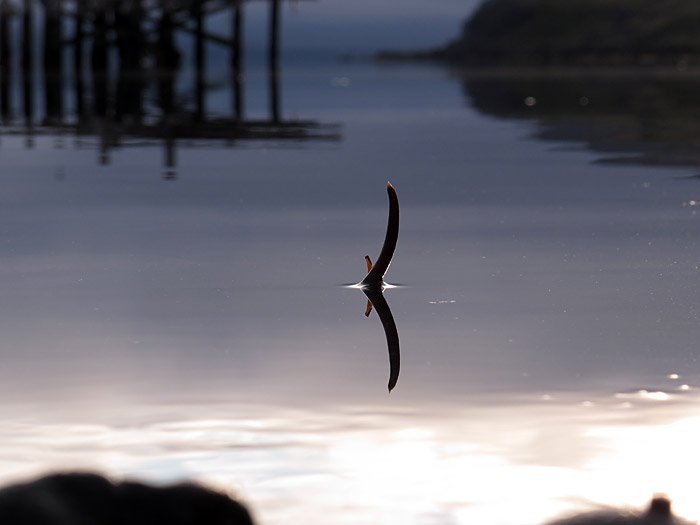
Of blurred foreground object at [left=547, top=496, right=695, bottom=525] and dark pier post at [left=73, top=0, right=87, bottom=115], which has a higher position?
dark pier post at [left=73, top=0, right=87, bottom=115]

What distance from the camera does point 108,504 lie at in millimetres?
2156

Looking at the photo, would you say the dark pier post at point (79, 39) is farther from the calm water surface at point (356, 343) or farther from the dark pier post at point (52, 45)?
the calm water surface at point (356, 343)

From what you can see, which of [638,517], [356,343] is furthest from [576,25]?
[638,517]

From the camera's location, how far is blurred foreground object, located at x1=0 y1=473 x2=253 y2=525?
2.08 m

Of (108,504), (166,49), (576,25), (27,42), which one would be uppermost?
(576,25)

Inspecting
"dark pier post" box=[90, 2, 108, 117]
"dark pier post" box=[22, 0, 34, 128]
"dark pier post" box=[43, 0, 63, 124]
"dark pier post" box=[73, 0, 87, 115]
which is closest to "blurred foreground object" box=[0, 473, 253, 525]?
"dark pier post" box=[43, 0, 63, 124]

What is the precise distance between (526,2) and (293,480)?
183 meters

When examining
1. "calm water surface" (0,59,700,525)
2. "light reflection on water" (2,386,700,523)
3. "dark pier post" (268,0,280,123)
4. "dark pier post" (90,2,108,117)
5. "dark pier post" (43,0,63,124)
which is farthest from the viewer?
"dark pier post" (90,2,108,117)

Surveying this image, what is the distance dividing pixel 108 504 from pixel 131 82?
30.0 meters

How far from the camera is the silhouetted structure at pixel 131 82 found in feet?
54.7

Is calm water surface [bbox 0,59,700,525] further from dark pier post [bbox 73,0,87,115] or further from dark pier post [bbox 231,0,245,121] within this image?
dark pier post [bbox 73,0,87,115]

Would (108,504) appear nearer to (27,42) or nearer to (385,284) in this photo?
(385,284)

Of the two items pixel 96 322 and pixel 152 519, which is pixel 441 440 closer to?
pixel 152 519

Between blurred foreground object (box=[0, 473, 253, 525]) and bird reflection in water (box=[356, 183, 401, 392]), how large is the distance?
2708 millimetres
